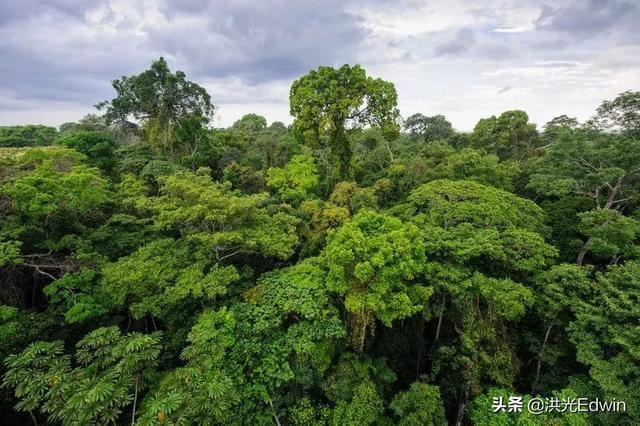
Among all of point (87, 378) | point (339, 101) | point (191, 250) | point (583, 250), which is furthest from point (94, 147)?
point (583, 250)

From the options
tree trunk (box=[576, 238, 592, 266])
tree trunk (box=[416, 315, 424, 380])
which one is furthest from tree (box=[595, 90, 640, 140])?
tree trunk (box=[416, 315, 424, 380])

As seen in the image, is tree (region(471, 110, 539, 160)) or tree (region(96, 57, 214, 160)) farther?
tree (region(471, 110, 539, 160))

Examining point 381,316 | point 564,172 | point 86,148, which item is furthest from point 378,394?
point 86,148

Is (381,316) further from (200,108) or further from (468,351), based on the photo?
(200,108)

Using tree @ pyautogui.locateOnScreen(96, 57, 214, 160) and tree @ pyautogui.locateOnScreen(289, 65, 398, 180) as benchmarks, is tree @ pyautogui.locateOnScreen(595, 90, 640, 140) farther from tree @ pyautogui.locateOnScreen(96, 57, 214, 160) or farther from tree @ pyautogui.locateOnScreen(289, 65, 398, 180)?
tree @ pyautogui.locateOnScreen(96, 57, 214, 160)

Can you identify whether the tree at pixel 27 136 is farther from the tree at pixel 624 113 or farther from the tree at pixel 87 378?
the tree at pixel 624 113

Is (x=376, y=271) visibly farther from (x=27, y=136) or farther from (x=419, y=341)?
(x=27, y=136)
